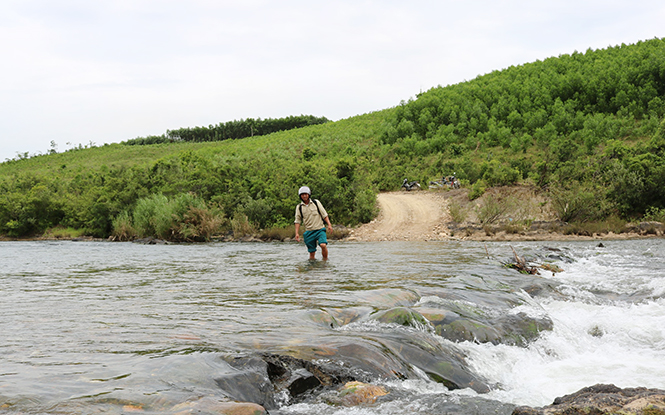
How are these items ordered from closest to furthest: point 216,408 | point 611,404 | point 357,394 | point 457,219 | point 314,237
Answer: point 611,404
point 216,408
point 357,394
point 314,237
point 457,219

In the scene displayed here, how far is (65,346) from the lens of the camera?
4.61 m

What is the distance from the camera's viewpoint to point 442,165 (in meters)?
39.5

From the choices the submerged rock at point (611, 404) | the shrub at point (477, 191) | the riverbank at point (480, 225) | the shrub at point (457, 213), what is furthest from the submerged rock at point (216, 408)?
the shrub at point (477, 191)

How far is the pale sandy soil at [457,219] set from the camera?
22.2 metres

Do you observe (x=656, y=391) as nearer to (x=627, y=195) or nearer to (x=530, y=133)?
(x=627, y=195)

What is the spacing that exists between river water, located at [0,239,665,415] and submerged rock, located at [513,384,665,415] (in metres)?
0.55

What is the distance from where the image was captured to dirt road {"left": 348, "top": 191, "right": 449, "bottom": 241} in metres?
23.6

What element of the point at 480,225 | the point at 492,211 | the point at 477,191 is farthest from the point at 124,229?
the point at 477,191

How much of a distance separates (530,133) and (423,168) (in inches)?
522

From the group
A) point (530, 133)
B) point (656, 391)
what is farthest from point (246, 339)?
point (530, 133)

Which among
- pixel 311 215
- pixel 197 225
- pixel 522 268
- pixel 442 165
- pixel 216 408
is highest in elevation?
pixel 442 165

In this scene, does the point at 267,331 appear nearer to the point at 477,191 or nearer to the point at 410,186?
the point at 477,191

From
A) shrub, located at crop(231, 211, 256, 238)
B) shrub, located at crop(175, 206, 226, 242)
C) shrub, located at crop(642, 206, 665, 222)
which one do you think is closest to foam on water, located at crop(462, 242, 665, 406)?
shrub, located at crop(642, 206, 665, 222)

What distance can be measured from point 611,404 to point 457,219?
22.3m
